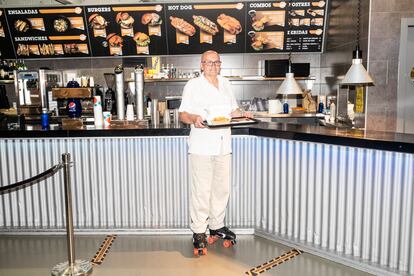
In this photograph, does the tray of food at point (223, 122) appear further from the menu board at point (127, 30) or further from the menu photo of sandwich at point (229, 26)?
the menu board at point (127, 30)

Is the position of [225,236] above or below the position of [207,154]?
below

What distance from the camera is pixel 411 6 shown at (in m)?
4.35

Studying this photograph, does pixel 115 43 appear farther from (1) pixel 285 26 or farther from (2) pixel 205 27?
(1) pixel 285 26

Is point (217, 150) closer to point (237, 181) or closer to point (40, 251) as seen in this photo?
point (237, 181)

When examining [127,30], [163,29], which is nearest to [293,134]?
[163,29]

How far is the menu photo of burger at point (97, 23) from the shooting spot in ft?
21.0

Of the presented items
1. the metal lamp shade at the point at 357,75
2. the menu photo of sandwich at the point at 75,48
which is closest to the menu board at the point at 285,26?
the menu photo of sandwich at the point at 75,48

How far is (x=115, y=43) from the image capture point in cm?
655

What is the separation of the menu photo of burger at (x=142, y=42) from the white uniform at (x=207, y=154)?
349 centimetres

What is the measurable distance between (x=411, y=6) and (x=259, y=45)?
2.60 m

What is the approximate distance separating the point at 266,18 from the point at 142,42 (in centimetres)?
211

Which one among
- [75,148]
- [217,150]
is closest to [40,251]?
[75,148]

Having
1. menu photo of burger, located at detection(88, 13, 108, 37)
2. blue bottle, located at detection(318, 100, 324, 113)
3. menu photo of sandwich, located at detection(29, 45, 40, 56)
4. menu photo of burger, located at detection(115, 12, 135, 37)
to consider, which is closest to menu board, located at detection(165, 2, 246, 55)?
menu photo of burger, located at detection(115, 12, 135, 37)

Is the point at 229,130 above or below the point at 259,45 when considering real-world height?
below
